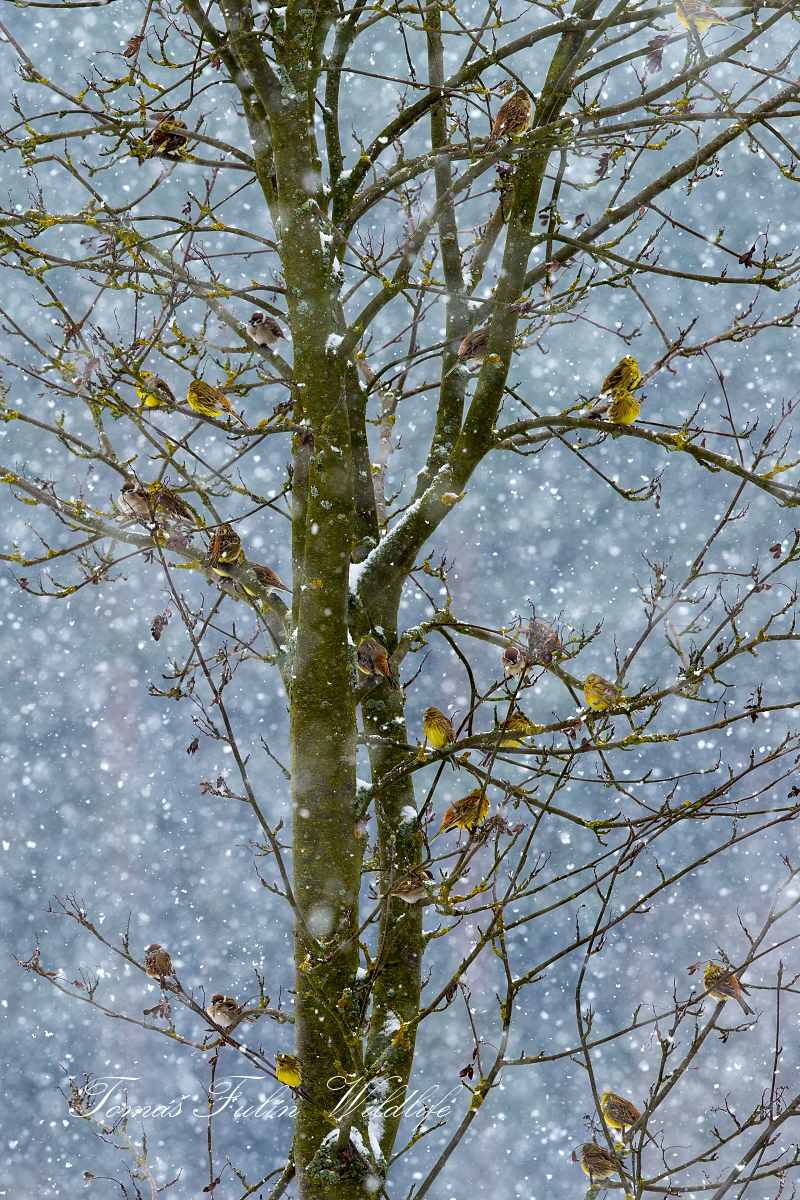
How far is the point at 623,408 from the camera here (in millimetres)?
3479

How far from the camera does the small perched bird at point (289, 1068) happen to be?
289cm

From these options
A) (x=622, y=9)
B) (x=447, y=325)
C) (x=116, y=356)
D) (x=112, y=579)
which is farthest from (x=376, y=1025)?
(x=622, y=9)

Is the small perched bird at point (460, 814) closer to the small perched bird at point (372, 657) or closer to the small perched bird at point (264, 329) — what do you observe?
the small perched bird at point (372, 657)

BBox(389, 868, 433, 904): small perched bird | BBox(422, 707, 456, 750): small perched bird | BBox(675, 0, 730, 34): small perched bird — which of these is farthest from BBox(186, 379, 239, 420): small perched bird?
BBox(675, 0, 730, 34): small perched bird

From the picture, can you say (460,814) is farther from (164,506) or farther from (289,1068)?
(164,506)

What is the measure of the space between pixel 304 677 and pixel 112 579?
980mm

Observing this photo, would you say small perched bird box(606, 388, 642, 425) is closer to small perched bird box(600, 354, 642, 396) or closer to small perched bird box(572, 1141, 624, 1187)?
small perched bird box(600, 354, 642, 396)

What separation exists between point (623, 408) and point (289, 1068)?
92.2 inches

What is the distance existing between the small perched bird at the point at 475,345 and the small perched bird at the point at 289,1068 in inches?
90.8

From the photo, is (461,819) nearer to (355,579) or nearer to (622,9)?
(355,579)

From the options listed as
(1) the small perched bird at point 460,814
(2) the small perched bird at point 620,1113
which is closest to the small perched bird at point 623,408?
(1) the small perched bird at point 460,814

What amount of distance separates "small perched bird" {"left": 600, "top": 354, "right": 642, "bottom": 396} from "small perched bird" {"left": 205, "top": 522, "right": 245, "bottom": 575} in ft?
4.64

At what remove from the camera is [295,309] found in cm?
308

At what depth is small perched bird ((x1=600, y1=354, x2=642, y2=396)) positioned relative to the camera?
355 cm
